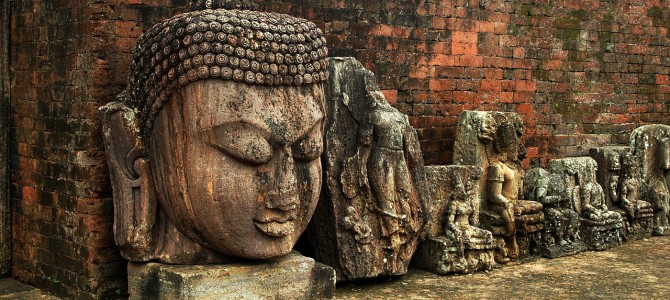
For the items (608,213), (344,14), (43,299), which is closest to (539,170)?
(608,213)

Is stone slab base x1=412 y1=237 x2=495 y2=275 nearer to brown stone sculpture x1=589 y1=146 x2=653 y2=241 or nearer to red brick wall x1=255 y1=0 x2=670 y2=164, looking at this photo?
red brick wall x1=255 y1=0 x2=670 y2=164

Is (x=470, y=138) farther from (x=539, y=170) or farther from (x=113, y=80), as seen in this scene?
(x=113, y=80)

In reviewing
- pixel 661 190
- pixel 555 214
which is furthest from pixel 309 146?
pixel 661 190

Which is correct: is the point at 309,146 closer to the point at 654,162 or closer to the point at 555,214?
the point at 555,214

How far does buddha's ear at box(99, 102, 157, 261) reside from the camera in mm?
5633

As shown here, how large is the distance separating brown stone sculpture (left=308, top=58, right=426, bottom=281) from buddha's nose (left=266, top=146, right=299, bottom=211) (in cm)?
92

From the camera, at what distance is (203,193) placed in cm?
542

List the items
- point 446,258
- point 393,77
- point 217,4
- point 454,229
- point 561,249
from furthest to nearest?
point 561,249 → point 393,77 → point 454,229 → point 446,258 → point 217,4

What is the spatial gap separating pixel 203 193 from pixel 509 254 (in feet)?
10.7

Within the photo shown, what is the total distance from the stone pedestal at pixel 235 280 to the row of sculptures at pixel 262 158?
0.34ft

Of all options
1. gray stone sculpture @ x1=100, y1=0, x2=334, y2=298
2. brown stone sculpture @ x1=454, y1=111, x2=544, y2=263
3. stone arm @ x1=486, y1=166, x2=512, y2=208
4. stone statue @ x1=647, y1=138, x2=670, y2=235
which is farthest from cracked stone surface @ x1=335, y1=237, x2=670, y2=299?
stone statue @ x1=647, y1=138, x2=670, y2=235

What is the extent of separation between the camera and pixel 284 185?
5.57 metres

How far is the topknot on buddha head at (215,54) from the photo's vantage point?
5.40 m

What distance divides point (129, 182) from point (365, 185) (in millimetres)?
1752
